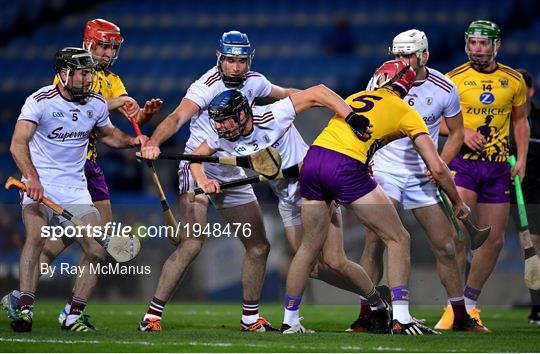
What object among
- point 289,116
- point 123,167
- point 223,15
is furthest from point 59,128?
point 223,15

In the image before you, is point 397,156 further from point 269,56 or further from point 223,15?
point 223,15

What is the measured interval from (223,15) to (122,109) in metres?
9.56

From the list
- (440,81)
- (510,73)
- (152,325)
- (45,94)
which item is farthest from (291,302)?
(510,73)

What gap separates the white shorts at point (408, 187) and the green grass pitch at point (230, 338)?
99 cm

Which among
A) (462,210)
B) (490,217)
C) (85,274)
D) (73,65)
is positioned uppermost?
(73,65)

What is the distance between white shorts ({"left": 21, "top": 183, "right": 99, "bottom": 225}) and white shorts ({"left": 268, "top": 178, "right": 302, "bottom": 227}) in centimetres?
124

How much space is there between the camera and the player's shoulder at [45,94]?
771cm

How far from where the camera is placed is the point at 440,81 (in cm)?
828

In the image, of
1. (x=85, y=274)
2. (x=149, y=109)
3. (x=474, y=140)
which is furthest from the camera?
(x=474, y=140)

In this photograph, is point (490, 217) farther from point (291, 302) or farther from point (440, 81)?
point (291, 302)

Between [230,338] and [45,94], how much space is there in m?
2.00

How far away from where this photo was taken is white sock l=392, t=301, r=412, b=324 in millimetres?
7402

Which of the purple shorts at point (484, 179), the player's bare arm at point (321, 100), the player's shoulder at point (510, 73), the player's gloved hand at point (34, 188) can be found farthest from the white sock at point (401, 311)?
the player's gloved hand at point (34, 188)

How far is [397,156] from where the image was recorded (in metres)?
8.36
